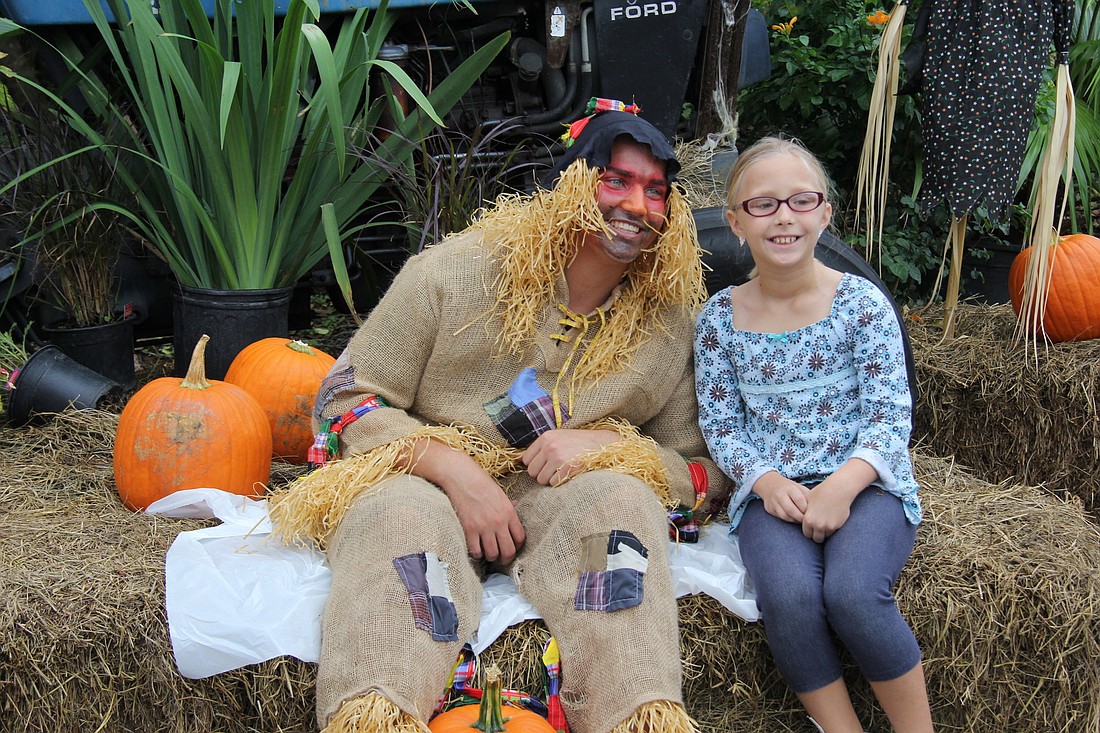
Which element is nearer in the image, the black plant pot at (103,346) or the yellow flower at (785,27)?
the black plant pot at (103,346)

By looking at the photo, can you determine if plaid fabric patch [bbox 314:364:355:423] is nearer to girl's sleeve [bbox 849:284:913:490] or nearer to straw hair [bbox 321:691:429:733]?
straw hair [bbox 321:691:429:733]

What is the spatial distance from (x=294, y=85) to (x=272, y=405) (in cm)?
103

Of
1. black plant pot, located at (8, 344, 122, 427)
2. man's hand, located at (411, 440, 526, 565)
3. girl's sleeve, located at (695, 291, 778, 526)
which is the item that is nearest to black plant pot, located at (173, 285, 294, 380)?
black plant pot, located at (8, 344, 122, 427)

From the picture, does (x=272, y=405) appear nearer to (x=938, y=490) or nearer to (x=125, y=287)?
(x=125, y=287)

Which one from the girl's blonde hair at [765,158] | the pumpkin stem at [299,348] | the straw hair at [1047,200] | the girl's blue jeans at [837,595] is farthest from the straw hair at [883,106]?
the pumpkin stem at [299,348]

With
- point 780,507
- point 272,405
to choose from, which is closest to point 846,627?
point 780,507

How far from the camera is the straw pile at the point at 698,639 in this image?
1981 millimetres

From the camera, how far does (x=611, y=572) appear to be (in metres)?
1.98

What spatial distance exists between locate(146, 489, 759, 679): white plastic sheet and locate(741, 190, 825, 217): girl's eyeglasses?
78 cm

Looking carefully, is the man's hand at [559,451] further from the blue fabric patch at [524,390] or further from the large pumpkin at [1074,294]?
the large pumpkin at [1074,294]

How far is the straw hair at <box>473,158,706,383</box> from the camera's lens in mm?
2201

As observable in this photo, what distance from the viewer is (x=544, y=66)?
3814 mm

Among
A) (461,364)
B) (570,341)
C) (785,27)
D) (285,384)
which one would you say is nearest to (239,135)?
(285,384)

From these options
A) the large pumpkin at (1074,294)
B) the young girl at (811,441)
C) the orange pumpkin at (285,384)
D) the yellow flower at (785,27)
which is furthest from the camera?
the yellow flower at (785,27)
